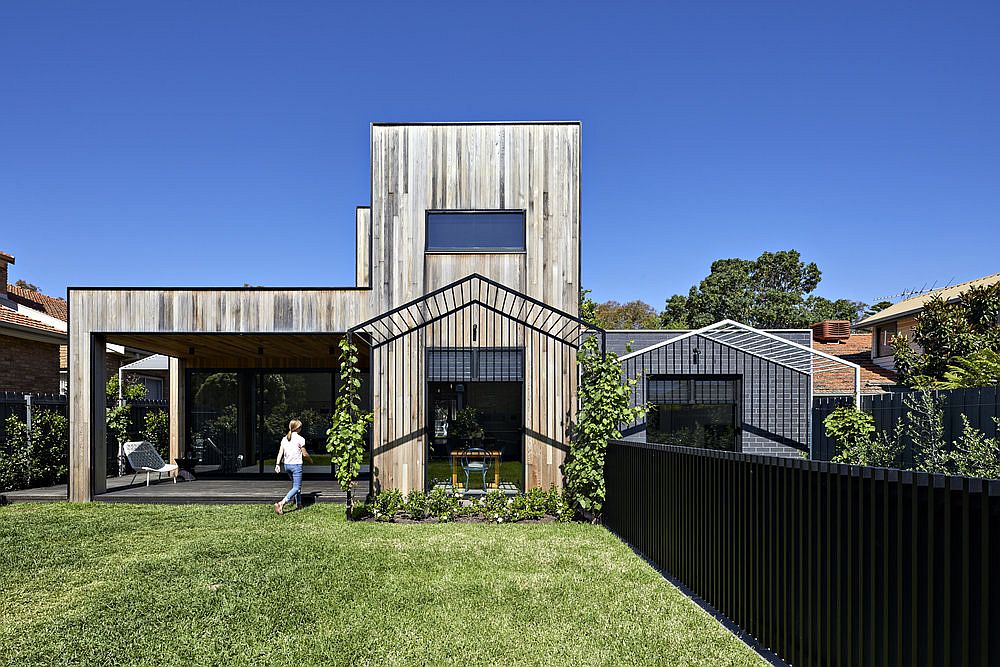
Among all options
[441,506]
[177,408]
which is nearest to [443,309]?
[441,506]

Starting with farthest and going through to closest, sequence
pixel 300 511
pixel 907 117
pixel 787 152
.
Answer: pixel 787 152 → pixel 907 117 → pixel 300 511

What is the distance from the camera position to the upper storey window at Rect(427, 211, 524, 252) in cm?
1124

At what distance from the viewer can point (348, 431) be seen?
9711mm

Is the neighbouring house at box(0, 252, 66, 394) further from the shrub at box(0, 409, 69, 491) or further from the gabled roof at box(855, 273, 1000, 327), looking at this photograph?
the gabled roof at box(855, 273, 1000, 327)

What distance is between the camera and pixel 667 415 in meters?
13.5

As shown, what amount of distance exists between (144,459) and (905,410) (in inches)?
517

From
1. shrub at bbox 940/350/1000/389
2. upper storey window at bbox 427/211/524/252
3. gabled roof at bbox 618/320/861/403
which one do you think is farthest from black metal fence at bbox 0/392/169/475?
shrub at bbox 940/350/1000/389

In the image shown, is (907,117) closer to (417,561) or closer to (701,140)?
(701,140)

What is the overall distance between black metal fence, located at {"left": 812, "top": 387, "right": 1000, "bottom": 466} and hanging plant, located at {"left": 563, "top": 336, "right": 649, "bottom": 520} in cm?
434

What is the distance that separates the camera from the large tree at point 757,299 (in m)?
42.0

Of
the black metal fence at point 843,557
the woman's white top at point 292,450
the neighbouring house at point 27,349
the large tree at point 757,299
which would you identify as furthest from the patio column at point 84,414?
the large tree at point 757,299

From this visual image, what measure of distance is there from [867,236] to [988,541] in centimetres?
3681

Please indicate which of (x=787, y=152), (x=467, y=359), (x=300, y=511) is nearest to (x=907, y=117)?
(x=787, y=152)

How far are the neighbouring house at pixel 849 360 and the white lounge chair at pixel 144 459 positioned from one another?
14.2 meters
